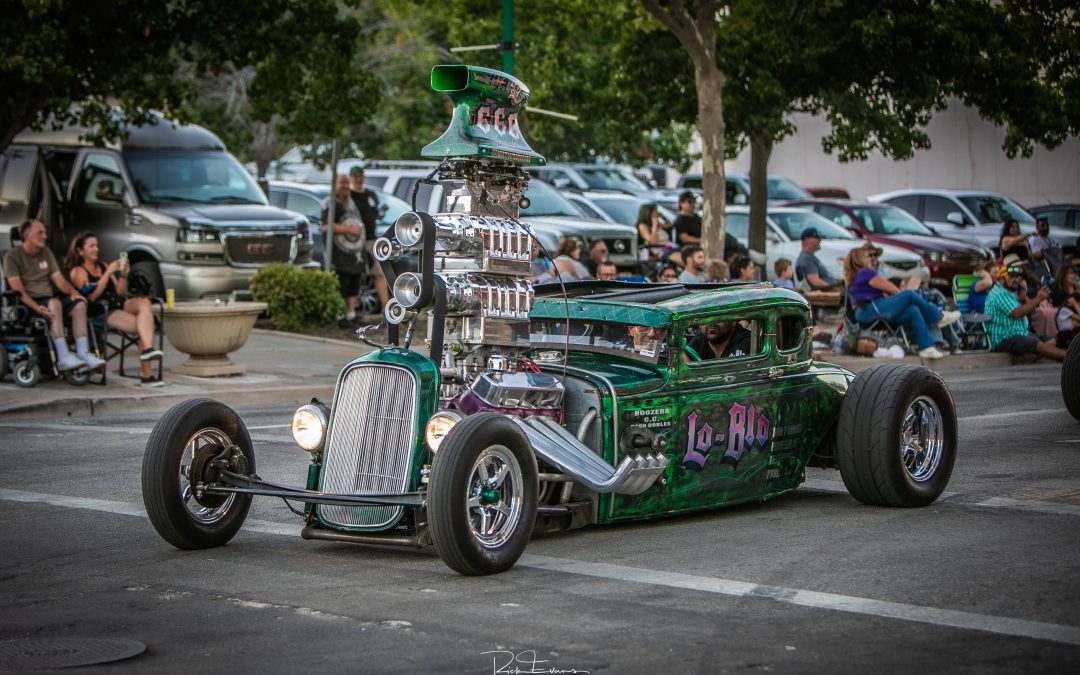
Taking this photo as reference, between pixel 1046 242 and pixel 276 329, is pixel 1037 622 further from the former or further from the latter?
pixel 1046 242

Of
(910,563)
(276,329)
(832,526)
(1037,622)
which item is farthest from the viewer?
(276,329)

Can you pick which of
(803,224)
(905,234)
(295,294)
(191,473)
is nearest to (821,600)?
(191,473)

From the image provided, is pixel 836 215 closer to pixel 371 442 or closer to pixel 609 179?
pixel 609 179

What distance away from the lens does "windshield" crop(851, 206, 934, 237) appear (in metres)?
29.2

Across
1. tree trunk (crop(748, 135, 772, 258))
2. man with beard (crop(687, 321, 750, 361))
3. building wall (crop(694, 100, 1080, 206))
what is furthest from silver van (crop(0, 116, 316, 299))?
building wall (crop(694, 100, 1080, 206))

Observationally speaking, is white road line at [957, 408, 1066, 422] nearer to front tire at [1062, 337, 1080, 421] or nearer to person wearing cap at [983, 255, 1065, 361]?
front tire at [1062, 337, 1080, 421]

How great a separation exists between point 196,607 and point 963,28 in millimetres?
18595

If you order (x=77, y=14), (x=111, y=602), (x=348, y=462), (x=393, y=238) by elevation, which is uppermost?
(x=77, y=14)

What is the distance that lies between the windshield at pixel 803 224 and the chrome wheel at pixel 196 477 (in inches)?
782

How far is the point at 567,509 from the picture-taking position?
8352 mm

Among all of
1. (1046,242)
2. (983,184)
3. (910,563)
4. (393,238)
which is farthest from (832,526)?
(983,184)

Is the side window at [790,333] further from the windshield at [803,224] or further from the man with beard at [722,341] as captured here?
the windshield at [803,224]

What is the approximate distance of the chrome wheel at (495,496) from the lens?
24.8 feet
